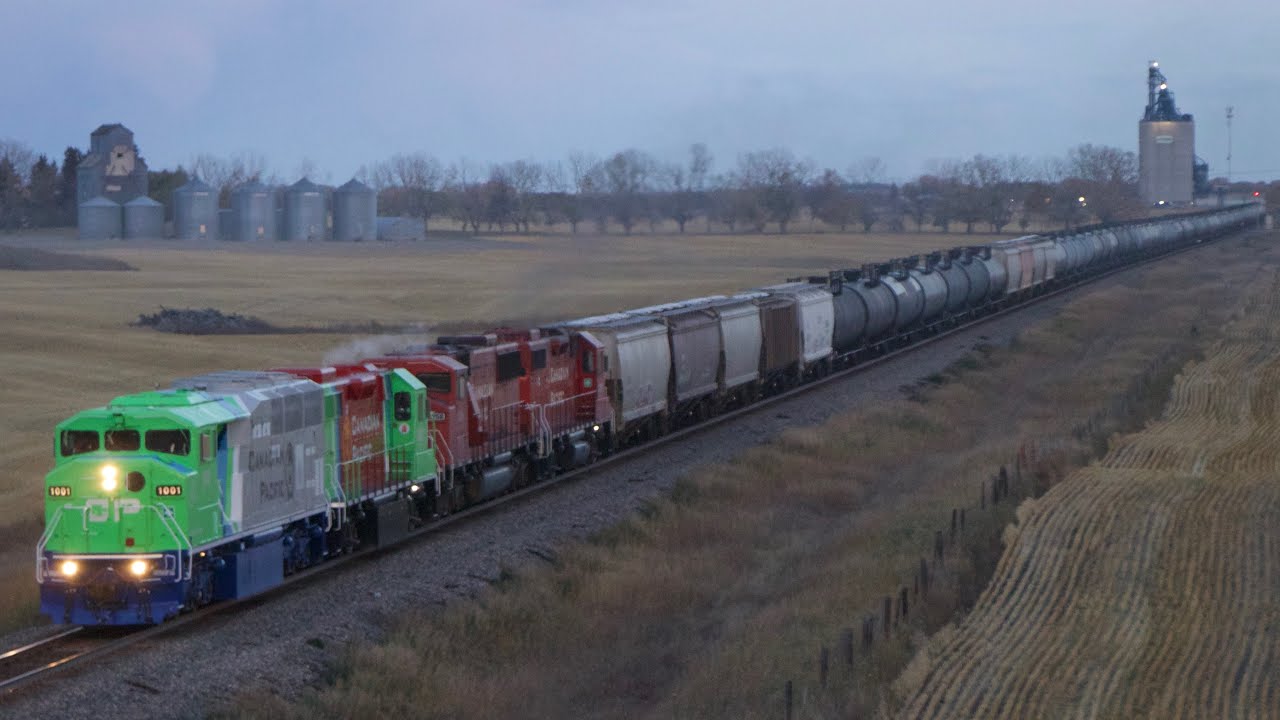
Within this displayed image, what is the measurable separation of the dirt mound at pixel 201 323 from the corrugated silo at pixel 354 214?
78936 millimetres

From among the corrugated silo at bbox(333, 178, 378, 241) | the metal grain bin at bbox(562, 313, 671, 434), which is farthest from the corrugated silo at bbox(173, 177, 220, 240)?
the metal grain bin at bbox(562, 313, 671, 434)

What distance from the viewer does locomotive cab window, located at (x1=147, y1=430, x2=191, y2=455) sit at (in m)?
18.6

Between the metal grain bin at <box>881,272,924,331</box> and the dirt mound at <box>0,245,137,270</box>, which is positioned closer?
the metal grain bin at <box>881,272,924,331</box>

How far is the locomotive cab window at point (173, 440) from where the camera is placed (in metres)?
18.6

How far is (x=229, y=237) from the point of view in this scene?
144 meters

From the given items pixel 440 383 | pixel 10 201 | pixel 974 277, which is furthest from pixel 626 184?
pixel 10 201

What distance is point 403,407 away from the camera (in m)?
24.7

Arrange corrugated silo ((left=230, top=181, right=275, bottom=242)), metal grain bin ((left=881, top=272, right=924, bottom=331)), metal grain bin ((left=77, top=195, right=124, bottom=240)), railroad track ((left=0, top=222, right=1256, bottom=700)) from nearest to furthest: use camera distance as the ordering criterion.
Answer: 1. railroad track ((left=0, top=222, right=1256, bottom=700))
2. metal grain bin ((left=881, top=272, right=924, bottom=331))
3. metal grain bin ((left=77, top=195, right=124, bottom=240))
4. corrugated silo ((left=230, top=181, right=275, bottom=242))

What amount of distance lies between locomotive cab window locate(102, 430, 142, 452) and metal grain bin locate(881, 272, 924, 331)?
39.7 metres

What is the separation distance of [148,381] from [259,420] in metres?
30.4

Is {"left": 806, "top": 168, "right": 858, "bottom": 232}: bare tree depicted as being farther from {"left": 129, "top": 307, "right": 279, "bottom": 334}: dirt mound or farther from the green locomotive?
the green locomotive

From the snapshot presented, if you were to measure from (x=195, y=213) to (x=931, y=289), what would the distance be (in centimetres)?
10072

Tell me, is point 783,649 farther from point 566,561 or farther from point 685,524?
point 685,524

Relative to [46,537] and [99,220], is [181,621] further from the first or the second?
[99,220]
